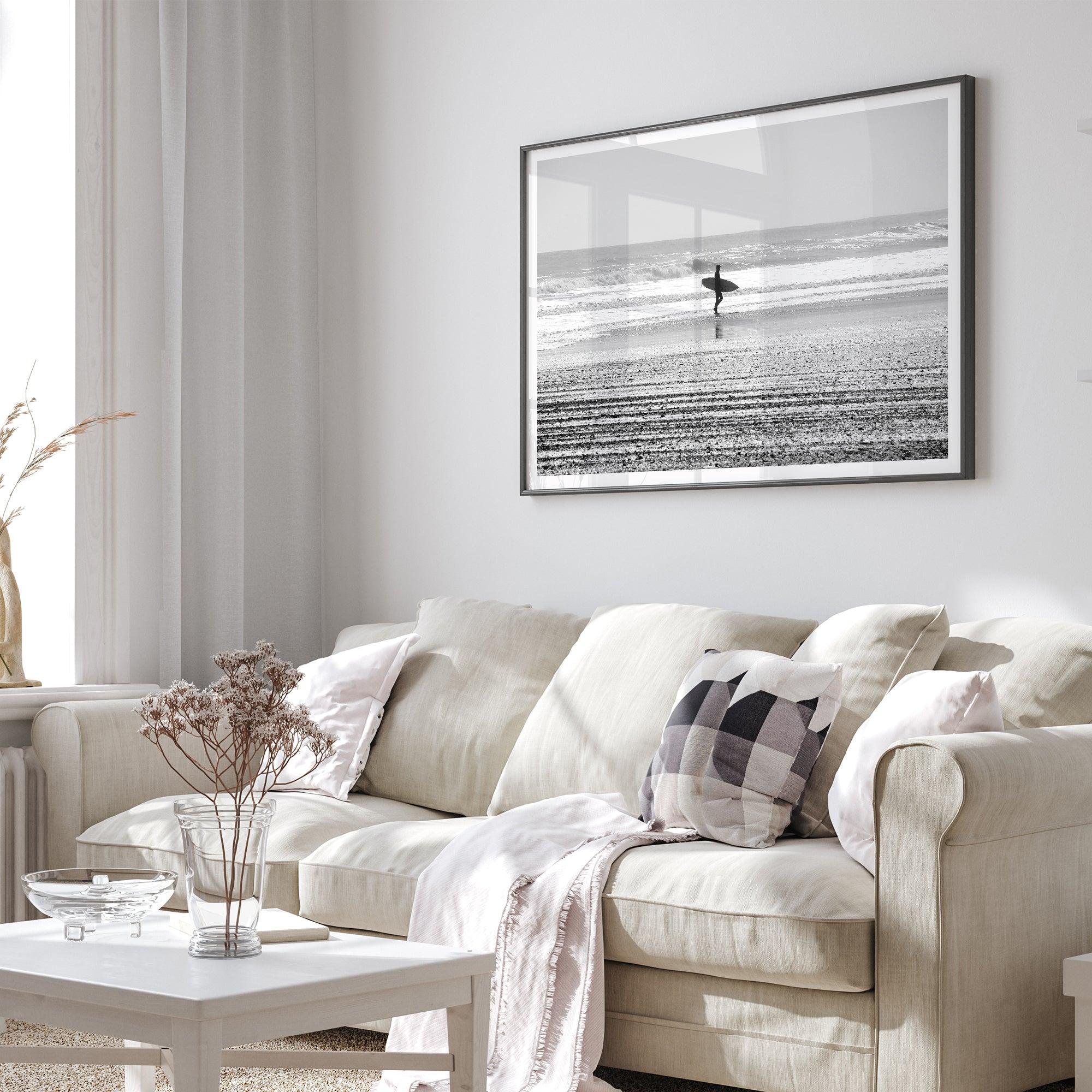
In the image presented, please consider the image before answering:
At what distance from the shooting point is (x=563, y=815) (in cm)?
309

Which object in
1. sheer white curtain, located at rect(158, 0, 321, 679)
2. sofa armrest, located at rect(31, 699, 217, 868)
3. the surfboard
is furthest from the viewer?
sheer white curtain, located at rect(158, 0, 321, 679)

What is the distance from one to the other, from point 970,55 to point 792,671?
5.05 feet

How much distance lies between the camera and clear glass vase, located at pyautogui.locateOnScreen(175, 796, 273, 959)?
2100mm

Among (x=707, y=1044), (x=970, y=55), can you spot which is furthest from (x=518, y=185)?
(x=707, y=1044)

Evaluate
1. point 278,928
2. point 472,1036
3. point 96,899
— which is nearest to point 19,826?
point 96,899

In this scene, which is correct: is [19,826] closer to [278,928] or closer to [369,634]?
[369,634]

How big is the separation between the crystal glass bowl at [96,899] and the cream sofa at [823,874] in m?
0.69

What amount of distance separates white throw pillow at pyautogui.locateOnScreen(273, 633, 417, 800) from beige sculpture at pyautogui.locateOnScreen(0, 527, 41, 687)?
706mm

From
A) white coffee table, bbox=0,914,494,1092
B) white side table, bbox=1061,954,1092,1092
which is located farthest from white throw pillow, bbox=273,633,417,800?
white side table, bbox=1061,954,1092,1092

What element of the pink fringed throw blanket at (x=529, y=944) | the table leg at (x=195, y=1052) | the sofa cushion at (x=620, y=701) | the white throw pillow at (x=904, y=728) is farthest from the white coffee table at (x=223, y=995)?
the sofa cushion at (x=620, y=701)

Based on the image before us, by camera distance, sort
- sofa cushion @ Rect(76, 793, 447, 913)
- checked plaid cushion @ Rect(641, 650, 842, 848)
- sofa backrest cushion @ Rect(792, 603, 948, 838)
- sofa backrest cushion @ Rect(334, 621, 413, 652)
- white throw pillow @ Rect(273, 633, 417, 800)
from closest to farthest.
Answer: checked plaid cushion @ Rect(641, 650, 842, 848) → sofa backrest cushion @ Rect(792, 603, 948, 838) → sofa cushion @ Rect(76, 793, 447, 913) → white throw pillow @ Rect(273, 633, 417, 800) → sofa backrest cushion @ Rect(334, 621, 413, 652)

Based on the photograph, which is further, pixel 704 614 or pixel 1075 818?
pixel 704 614

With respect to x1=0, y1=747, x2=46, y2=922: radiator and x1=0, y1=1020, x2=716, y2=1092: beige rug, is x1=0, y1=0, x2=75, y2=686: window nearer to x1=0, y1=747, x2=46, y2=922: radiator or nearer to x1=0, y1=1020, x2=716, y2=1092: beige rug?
x1=0, y1=747, x2=46, y2=922: radiator

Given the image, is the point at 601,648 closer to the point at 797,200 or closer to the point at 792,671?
the point at 792,671
